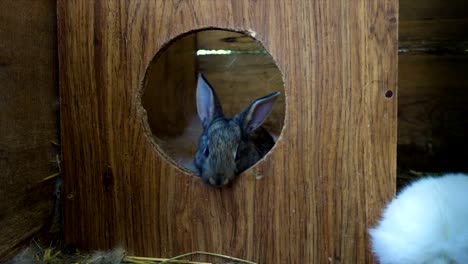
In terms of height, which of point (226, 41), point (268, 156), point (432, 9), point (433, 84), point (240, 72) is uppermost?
point (432, 9)

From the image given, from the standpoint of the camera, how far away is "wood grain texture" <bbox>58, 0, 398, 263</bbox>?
193 centimetres

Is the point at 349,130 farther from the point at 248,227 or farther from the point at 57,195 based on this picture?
the point at 57,195

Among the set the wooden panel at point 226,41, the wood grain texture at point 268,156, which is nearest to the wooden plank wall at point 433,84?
the wooden panel at point 226,41

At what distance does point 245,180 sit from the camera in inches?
82.0

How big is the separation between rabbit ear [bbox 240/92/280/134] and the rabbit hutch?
15.4 inches

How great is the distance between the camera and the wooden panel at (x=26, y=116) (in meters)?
1.99

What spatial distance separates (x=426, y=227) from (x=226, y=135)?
110 centimetres

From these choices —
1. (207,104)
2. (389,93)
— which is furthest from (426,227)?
(207,104)

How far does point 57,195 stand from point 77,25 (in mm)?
762

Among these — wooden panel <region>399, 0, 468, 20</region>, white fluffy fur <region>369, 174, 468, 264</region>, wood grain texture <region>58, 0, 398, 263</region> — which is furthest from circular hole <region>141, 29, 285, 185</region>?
white fluffy fur <region>369, 174, 468, 264</region>

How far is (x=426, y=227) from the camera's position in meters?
1.58

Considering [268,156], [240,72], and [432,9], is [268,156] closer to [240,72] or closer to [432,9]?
[240,72]

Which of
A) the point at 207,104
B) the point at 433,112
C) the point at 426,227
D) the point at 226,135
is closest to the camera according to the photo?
the point at 426,227

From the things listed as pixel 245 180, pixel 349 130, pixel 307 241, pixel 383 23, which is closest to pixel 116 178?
pixel 245 180
